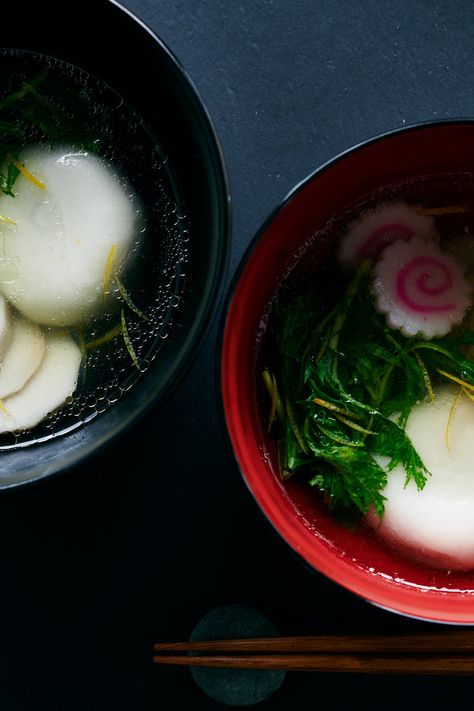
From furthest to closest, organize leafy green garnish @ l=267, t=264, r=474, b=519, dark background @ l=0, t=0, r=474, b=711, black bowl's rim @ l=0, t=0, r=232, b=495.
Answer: dark background @ l=0, t=0, r=474, b=711 → leafy green garnish @ l=267, t=264, r=474, b=519 → black bowl's rim @ l=0, t=0, r=232, b=495

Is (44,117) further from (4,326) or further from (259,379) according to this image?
(259,379)

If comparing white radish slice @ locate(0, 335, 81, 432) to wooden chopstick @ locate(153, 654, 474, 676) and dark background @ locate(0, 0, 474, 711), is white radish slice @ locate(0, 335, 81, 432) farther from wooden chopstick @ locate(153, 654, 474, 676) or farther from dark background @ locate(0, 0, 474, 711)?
wooden chopstick @ locate(153, 654, 474, 676)

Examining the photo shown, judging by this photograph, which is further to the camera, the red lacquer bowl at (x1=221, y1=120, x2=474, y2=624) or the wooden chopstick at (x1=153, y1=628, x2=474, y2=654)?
the wooden chopstick at (x1=153, y1=628, x2=474, y2=654)

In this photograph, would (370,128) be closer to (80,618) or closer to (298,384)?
(298,384)

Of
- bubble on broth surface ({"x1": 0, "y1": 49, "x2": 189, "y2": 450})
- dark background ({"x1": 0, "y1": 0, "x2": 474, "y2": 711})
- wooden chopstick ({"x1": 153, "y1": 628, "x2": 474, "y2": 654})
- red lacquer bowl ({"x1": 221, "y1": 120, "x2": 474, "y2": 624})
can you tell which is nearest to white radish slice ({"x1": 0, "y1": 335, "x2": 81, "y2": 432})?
bubble on broth surface ({"x1": 0, "y1": 49, "x2": 189, "y2": 450})

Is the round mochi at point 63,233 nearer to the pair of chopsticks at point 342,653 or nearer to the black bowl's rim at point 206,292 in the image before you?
the black bowl's rim at point 206,292

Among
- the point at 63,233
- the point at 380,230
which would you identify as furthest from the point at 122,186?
the point at 380,230

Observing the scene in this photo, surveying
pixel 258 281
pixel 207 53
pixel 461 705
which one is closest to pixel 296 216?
pixel 258 281

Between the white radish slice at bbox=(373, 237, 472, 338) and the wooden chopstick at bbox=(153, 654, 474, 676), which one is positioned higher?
the white radish slice at bbox=(373, 237, 472, 338)
